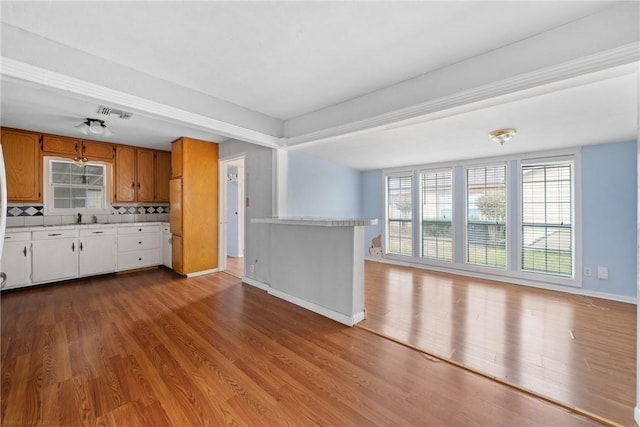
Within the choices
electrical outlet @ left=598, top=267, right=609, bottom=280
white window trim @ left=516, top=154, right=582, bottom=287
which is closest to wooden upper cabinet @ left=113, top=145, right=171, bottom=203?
white window trim @ left=516, top=154, right=582, bottom=287

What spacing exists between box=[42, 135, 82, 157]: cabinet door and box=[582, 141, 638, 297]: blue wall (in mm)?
7873

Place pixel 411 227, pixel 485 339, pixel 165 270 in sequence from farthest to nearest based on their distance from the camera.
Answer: pixel 411 227, pixel 165 270, pixel 485 339

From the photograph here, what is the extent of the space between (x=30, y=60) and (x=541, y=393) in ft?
13.4

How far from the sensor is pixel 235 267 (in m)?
5.13

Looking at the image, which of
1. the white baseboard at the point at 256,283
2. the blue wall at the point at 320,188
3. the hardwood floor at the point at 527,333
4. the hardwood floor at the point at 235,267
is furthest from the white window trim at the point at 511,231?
the hardwood floor at the point at 235,267

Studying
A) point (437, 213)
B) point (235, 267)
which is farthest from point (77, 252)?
point (437, 213)

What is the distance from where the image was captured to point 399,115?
237 cm

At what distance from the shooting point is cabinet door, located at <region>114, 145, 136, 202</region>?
185 inches

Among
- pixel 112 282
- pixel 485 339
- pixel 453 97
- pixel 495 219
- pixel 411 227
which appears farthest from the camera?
pixel 411 227

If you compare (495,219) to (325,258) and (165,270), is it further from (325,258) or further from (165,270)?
(165,270)

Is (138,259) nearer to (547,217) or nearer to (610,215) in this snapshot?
(547,217)

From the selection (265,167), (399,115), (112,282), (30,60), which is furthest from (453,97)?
(112,282)

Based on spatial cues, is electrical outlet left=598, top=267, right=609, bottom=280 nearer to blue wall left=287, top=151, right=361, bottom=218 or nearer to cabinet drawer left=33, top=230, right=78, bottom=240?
blue wall left=287, top=151, right=361, bottom=218

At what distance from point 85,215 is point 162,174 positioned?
145cm
